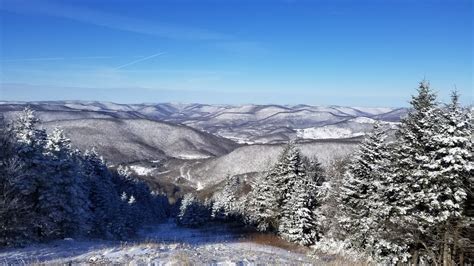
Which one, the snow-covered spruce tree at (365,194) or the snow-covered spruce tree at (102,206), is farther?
the snow-covered spruce tree at (102,206)

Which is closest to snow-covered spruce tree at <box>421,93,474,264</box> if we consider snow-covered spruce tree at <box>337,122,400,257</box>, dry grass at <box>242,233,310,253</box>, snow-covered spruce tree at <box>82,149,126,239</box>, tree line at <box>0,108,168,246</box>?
snow-covered spruce tree at <box>337,122,400,257</box>

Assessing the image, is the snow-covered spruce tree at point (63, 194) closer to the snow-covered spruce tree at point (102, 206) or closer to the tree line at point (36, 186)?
the tree line at point (36, 186)

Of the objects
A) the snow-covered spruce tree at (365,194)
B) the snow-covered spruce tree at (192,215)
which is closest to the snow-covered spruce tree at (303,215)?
the snow-covered spruce tree at (365,194)

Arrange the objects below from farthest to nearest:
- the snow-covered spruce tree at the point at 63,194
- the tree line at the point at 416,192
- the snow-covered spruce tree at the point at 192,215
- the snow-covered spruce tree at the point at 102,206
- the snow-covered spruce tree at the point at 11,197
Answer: the snow-covered spruce tree at the point at 192,215, the snow-covered spruce tree at the point at 102,206, the snow-covered spruce tree at the point at 63,194, the snow-covered spruce tree at the point at 11,197, the tree line at the point at 416,192

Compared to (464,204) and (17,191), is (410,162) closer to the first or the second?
(464,204)

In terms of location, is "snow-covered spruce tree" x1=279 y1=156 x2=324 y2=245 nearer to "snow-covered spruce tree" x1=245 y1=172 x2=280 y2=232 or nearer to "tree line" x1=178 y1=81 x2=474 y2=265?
"snow-covered spruce tree" x1=245 y1=172 x2=280 y2=232

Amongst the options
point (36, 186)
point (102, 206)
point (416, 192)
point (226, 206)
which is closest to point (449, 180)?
point (416, 192)

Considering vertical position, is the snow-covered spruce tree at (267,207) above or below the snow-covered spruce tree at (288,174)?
below

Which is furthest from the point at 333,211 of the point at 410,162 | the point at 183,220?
the point at 183,220
